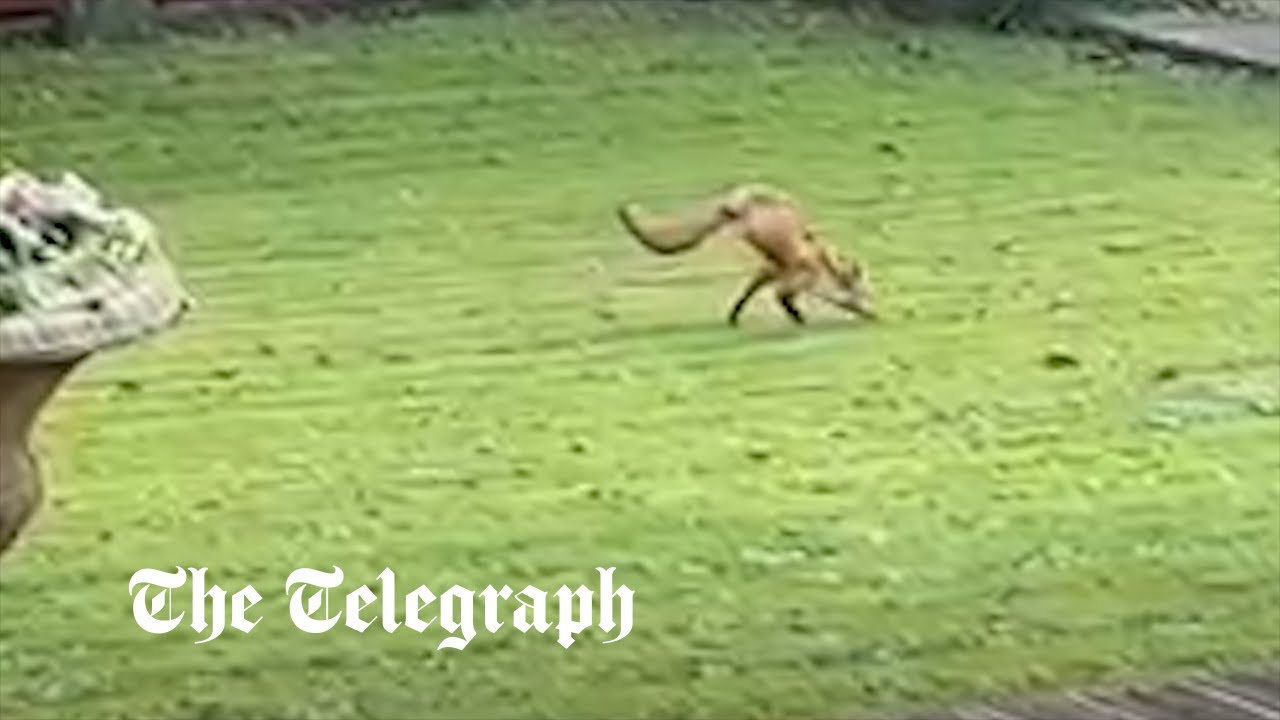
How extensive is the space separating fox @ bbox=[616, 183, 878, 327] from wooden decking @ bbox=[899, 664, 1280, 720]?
1958mm

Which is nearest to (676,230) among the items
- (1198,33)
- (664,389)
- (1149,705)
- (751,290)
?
(751,290)

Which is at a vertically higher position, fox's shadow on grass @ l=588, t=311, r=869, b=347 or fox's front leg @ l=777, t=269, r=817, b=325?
fox's front leg @ l=777, t=269, r=817, b=325

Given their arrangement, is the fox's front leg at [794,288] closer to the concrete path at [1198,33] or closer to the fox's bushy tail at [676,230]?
the fox's bushy tail at [676,230]

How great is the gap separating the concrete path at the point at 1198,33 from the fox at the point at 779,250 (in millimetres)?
2662

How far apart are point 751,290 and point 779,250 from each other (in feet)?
0.30

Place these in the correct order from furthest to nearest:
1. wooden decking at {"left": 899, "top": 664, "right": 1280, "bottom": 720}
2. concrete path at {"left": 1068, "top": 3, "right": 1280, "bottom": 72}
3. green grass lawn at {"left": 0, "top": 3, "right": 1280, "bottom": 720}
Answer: concrete path at {"left": 1068, "top": 3, "right": 1280, "bottom": 72} < green grass lawn at {"left": 0, "top": 3, "right": 1280, "bottom": 720} < wooden decking at {"left": 899, "top": 664, "right": 1280, "bottom": 720}

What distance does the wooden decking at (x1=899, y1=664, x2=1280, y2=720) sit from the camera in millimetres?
4746

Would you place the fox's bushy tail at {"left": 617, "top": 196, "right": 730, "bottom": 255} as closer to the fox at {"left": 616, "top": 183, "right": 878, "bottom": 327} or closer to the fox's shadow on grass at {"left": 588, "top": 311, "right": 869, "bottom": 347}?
the fox at {"left": 616, "top": 183, "right": 878, "bottom": 327}

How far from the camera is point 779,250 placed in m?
6.75

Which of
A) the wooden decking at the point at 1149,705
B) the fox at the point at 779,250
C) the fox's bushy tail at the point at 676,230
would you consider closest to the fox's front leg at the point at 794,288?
the fox at the point at 779,250

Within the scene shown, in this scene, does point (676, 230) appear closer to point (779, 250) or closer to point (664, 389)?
point (779, 250)

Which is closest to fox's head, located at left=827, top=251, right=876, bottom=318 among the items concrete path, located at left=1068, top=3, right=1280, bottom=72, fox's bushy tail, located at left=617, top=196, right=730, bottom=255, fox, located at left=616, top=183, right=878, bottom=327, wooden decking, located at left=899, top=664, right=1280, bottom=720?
fox, located at left=616, top=183, right=878, bottom=327

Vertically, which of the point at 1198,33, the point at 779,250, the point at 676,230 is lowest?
the point at 1198,33

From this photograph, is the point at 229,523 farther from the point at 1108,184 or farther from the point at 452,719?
the point at 1108,184
